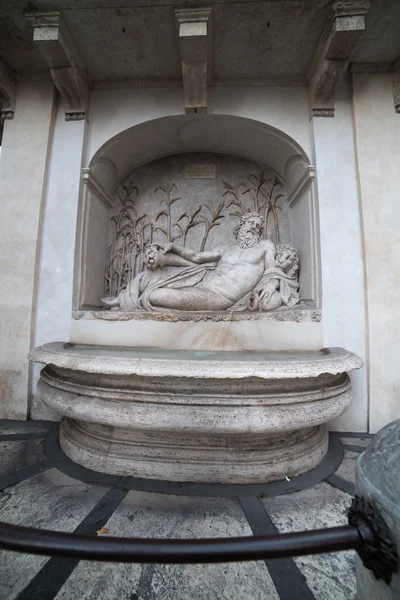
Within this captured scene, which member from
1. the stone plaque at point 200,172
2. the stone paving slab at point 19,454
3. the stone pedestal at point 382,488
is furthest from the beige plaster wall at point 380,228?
the stone paving slab at point 19,454

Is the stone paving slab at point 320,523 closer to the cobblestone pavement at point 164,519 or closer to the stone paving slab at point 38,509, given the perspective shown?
the cobblestone pavement at point 164,519

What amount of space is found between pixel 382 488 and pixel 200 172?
3809 mm

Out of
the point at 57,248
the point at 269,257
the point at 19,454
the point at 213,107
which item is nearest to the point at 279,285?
the point at 269,257

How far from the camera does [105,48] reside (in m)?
2.77

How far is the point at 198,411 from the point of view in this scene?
1.73 m

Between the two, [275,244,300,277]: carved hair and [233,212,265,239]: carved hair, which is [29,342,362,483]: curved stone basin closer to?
[275,244,300,277]: carved hair

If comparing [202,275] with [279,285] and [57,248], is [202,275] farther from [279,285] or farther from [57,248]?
[57,248]

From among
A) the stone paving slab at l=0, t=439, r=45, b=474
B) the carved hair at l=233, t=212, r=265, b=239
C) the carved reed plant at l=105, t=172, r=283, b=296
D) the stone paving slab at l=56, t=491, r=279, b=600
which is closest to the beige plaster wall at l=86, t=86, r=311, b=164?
the carved reed plant at l=105, t=172, r=283, b=296

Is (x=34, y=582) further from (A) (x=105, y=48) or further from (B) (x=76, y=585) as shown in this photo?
(A) (x=105, y=48)

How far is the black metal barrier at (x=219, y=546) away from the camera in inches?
22.9

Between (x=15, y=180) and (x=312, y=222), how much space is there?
10.3 ft

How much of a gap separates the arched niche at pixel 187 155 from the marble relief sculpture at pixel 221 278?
0.92 ft

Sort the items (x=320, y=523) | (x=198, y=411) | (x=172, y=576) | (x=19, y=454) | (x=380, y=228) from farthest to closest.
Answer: (x=380, y=228)
(x=19, y=454)
(x=198, y=411)
(x=320, y=523)
(x=172, y=576)

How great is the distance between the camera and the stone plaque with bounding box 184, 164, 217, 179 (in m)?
3.79
